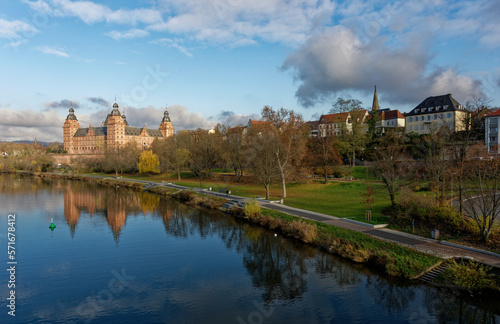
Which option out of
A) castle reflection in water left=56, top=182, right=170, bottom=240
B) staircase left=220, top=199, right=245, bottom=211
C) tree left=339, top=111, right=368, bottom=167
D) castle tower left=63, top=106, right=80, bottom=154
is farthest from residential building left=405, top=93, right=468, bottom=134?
castle tower left=63, top=106, right=80, bottom=154

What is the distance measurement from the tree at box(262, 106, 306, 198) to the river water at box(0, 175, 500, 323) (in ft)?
45.5

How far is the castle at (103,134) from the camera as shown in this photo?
5940 inches

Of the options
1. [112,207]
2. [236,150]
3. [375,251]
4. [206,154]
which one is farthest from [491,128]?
[112,207]

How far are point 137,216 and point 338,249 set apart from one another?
23.3 meters

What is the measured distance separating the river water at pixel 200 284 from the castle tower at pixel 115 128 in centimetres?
13047

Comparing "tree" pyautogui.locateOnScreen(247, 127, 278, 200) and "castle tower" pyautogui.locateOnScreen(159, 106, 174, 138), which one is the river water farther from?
"castle tower" pyautogui.locateOnScreen(159, 106, 174, 138)

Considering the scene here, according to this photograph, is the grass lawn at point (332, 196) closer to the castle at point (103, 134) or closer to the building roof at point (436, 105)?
the building roof at point (436, 105)

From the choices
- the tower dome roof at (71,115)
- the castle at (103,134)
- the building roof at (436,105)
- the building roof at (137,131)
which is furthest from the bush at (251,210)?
the tower dome roof at (71,115)

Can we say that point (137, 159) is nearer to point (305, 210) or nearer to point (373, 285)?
point (305, 210)

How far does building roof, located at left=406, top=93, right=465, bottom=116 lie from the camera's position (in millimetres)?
67688

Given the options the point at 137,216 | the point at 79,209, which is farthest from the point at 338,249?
the point at 79,209

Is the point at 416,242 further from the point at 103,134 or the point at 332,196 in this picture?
the point at 103,134

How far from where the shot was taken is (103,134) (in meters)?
157

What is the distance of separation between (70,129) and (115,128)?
32003 mm
